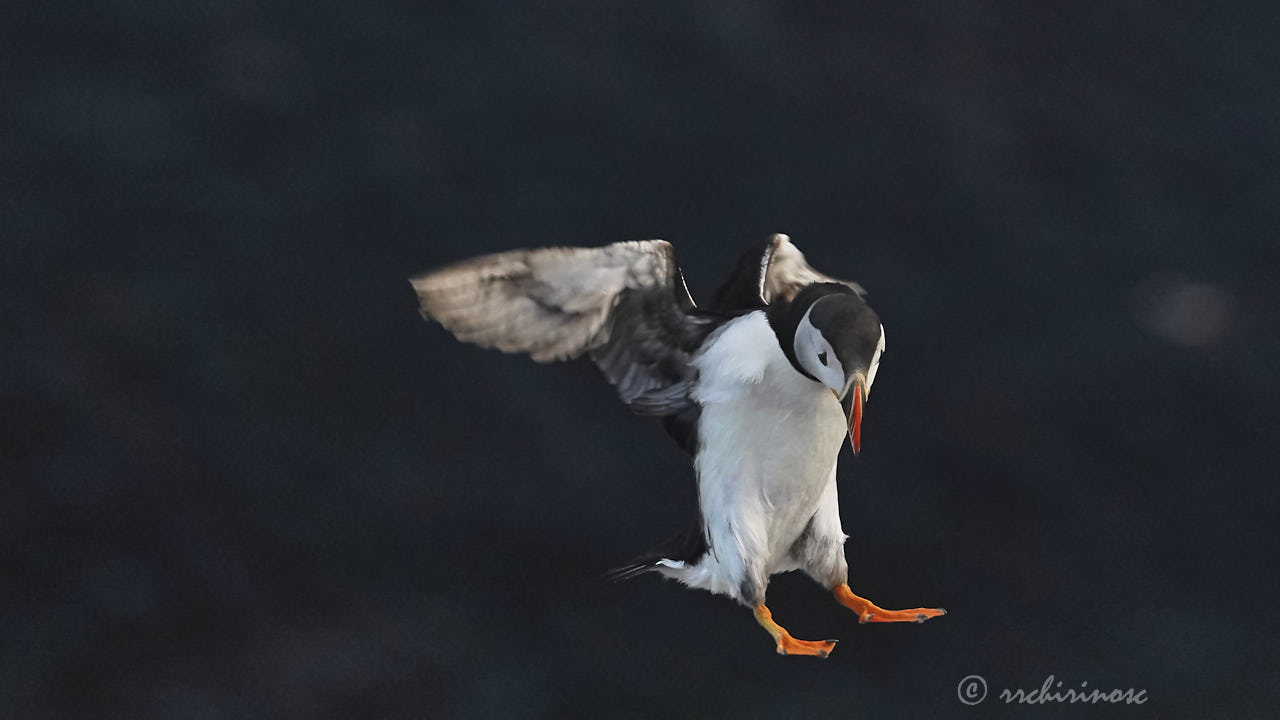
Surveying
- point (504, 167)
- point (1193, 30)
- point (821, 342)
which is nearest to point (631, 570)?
point (821, 342)

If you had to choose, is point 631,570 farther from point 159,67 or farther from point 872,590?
point 159,67

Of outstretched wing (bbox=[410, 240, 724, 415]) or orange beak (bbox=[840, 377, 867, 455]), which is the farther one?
outstretched wing (bbox=[410, 240, 724, 415])

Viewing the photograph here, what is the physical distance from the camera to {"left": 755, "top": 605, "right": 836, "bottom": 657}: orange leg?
852 centimetres

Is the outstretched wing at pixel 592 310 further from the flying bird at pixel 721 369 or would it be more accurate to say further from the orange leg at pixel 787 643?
the orange leg at pixel 787 643

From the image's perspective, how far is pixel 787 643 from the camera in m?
8.52

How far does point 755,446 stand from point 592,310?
1.15 metres

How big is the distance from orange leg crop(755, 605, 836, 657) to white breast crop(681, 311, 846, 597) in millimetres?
208

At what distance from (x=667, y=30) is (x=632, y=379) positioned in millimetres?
4718

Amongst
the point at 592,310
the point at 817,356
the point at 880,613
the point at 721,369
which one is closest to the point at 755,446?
the point at 721,369

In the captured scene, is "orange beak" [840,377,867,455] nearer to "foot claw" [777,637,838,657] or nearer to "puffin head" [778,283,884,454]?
"puffin head" [778,283,884,454]

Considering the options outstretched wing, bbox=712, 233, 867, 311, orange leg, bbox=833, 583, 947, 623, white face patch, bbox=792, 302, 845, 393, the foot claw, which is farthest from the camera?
outstretched wing, bbox=712, 233, 867, 311

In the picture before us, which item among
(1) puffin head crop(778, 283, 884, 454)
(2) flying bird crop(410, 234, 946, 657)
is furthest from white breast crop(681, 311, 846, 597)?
(1) puffin head crop(778, 283, 884, 454)

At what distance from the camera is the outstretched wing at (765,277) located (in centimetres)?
906

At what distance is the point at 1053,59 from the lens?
40.8 feet
